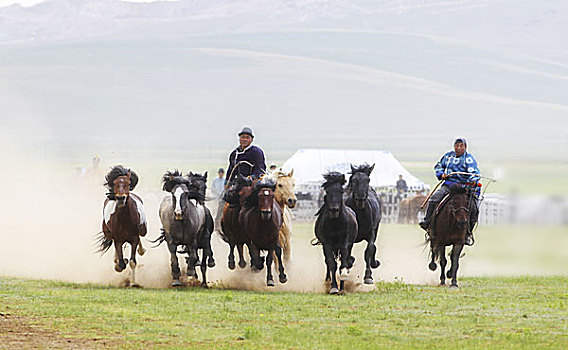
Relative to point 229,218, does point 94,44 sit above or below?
above

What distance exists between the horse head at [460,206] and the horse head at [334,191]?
2.90m

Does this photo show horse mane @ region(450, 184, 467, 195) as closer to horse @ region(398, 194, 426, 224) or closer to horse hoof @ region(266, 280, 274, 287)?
horse hoof @ region(266, 280, 274, 287)

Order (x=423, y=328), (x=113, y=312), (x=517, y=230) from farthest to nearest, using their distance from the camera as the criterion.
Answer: (x=517, y=230), (x=113, y=312), (x=423, y=328)

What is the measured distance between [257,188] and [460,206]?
12.5ft

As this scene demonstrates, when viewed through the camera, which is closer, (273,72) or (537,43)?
(273,72)

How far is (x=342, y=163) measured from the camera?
149ft

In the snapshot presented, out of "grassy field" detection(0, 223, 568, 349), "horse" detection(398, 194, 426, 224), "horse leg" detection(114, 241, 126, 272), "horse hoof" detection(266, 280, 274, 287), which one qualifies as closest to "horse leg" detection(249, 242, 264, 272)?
"horse hoof" detection(266, 280, 274, 287)

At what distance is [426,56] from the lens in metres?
154

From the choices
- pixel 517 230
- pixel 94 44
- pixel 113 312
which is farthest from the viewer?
pixel 94 44

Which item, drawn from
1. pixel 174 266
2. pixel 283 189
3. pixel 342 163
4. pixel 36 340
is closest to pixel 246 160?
pixel 283 189

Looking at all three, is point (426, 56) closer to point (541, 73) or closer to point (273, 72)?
point (541, 73)

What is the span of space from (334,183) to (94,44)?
13401 centimetres

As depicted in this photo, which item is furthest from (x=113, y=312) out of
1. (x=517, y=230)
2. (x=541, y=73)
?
(x=541, y=73)

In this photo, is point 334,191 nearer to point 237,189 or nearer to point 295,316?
point 237,189
